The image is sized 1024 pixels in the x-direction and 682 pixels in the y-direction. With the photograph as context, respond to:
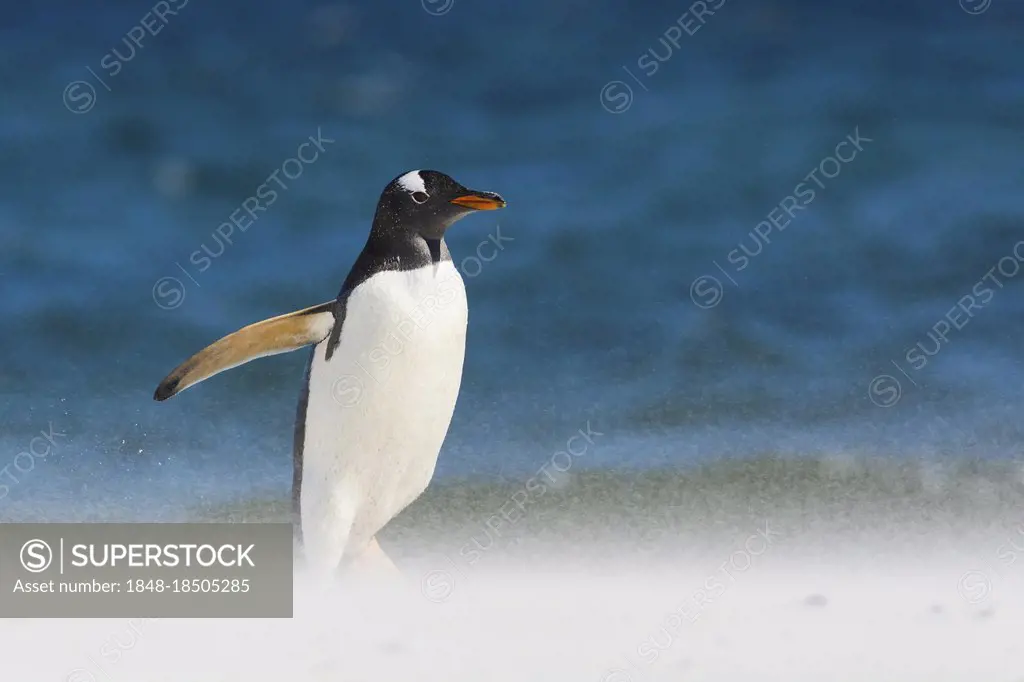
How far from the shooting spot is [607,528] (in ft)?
13.5

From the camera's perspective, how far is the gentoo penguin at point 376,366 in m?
3.46

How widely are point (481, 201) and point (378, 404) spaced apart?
2.17 feet

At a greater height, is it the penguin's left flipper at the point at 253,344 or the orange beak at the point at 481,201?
the orange beak at the point at 481,201

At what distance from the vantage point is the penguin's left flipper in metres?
3.40

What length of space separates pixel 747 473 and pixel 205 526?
2.54m

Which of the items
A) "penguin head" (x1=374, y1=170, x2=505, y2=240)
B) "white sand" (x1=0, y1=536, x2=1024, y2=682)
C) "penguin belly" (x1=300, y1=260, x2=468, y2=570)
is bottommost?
"white sand" (x1=0, y1=536, x2=1024, y2=682)

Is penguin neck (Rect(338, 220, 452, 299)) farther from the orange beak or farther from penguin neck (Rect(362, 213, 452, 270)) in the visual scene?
the orange beak

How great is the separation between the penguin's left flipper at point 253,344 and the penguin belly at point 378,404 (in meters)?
0.07

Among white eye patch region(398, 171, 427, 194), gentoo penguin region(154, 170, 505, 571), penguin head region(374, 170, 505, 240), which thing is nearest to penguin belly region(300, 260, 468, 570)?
gentoo penguin region(154, 170, 505, 571)

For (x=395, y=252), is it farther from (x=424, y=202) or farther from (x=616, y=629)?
(x=616, y=629)

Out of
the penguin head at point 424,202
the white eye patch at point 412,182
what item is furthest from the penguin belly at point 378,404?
the white eye patch at point 412,182

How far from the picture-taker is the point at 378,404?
3553mm

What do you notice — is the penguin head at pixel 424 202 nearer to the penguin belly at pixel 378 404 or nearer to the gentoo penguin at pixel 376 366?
the gentoo penguin at pixel 376 366

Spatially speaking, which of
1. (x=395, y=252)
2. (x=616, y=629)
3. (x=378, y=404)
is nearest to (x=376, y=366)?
(x=378, y=404)
